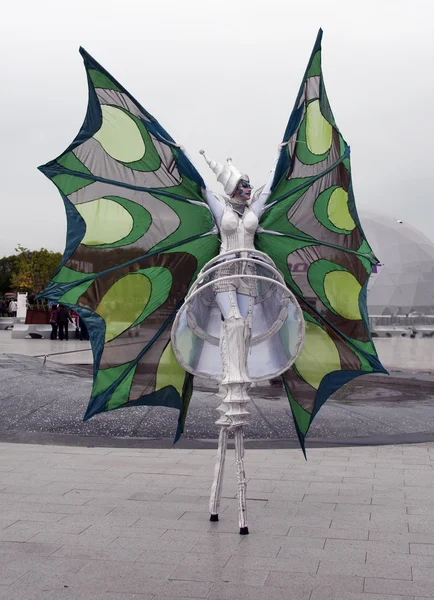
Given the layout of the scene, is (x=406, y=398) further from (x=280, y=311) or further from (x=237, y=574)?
(x=237, y=574)

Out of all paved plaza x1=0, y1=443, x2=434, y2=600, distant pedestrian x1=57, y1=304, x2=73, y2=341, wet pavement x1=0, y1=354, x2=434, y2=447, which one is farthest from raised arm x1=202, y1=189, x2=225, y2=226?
distant pedestrian x1=57, y1=304, x2=73, y2=341

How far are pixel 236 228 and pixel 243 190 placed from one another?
306 mm

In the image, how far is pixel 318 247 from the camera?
6281 millimetres

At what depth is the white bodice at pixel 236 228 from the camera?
5.78 meters

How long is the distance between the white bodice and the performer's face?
4.4 inches

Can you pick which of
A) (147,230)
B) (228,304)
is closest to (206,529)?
(228,304)

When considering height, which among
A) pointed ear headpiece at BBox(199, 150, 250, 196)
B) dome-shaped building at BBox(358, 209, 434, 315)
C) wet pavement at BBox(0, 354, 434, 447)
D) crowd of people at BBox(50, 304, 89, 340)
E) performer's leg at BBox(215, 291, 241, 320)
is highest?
dome-shaped building at BBox(358, 209, 434, 315)

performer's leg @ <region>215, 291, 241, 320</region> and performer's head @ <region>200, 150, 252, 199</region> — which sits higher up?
performer's head @ <region>200, 150, 252, 199</region>

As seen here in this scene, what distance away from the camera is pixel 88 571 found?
4.48m

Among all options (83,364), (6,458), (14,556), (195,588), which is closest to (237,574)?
(195,588)

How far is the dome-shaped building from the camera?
61.9m

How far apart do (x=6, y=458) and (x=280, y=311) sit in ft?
12.1

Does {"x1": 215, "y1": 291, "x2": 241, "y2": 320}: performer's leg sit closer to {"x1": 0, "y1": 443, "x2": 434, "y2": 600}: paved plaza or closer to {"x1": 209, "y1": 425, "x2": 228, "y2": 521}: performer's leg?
{"x1": 209, "y1": 425, "x2": 228, "y2": 521}: performer's leg

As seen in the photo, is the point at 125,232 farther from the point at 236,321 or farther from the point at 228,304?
the point at 236,321
